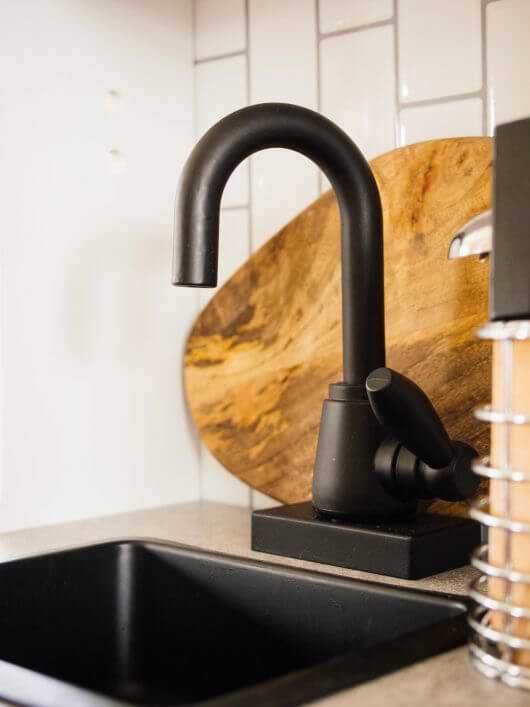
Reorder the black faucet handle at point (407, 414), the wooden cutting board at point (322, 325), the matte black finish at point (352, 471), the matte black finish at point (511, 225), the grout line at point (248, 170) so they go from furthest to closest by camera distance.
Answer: the grout line at point (248, 170), the wooden cutting board at point (322, 325), the matte black finish at point (352, 471), the black faucet handle at point (407, 414), the matte black finish at point (511, 225)

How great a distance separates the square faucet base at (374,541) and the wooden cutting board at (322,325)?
0.38 ft

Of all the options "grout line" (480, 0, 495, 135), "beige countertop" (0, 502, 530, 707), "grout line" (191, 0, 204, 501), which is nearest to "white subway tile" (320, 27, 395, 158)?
"grout line" (480, 0, 495, 135)

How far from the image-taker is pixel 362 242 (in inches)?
31.9

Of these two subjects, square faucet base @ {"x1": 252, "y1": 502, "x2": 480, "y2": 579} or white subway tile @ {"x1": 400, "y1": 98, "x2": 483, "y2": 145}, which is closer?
square faucet base @ {"x1": 252, "y1": 502, "x2": 480, "y2": 579}

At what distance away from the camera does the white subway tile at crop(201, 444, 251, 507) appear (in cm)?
111

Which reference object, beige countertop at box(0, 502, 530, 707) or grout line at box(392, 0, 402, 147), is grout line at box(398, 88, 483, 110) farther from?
beige countertop at box(0, 502, 530, 707)

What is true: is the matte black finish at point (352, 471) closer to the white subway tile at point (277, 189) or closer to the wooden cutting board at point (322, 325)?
the wooden cutting board at point (322, 325)

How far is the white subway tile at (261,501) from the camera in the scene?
106cm

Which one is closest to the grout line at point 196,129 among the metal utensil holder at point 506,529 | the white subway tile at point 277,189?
the white subway tile at point 277,189

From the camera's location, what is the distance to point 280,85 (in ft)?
3.52

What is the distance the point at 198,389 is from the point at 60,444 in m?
0.19

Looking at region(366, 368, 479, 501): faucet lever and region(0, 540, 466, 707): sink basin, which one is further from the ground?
region(366, 368, 479, 501): faucet lever

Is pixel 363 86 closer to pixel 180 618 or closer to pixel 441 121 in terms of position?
pixel 441 121

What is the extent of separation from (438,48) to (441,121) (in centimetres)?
8
